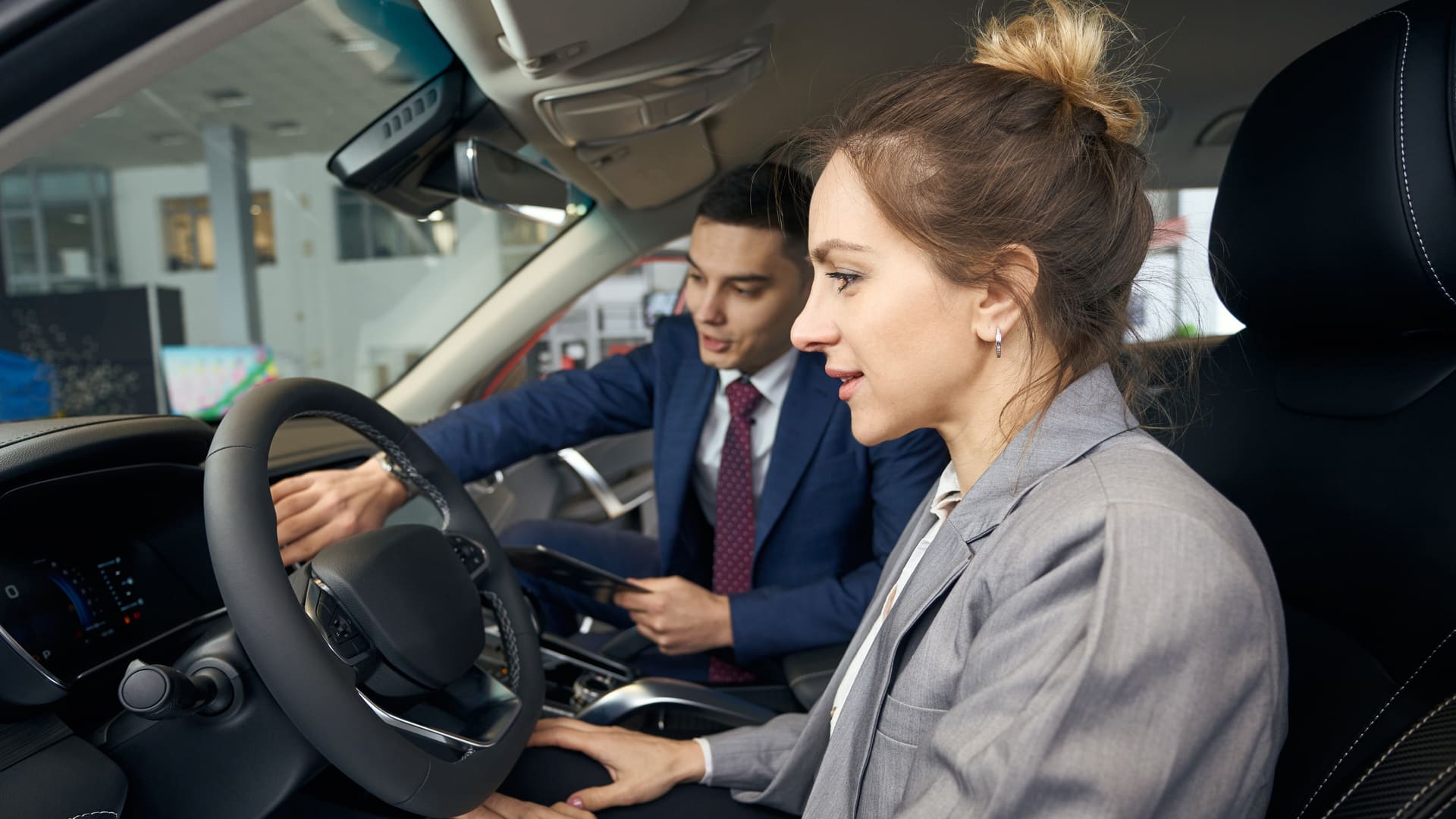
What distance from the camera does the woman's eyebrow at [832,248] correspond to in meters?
0.77

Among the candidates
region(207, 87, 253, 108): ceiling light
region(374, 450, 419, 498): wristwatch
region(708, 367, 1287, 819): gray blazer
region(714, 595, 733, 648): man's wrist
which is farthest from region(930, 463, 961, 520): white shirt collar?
region(207, 87, 253, 108): ceiling light

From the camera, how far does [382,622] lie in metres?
0.86

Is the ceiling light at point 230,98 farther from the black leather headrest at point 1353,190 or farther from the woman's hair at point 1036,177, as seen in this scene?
the black leather headrest at point 1353,190

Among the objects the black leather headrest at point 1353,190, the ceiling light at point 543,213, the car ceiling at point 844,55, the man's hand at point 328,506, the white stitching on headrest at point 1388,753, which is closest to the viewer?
the white stitching on headrest at point 1388,753

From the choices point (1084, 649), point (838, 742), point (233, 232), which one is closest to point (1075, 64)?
point (1084, 649)

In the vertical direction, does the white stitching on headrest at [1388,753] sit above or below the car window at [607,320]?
above

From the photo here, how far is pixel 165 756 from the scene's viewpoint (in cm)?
81

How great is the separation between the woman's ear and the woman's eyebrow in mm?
109

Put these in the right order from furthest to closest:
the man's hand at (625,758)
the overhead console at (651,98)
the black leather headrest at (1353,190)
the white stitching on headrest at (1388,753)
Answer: the overhead console at (651,98), the man's hand at (625,758), the black leather headrest at (1353,190), the white stitching on headrest at (1388,753)

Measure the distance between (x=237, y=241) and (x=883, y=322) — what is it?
A: 5.60 metres

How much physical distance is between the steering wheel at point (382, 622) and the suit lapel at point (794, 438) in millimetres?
646

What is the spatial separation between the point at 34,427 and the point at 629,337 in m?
2.96

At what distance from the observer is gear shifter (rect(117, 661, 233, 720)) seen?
0.73 m

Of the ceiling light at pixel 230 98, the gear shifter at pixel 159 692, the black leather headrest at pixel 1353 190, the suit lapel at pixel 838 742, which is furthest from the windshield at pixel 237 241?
the black leather headrest at pixel 1353 190
